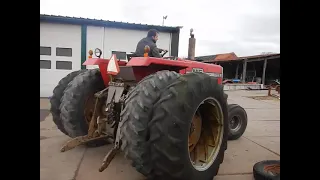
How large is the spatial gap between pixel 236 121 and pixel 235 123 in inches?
1.6

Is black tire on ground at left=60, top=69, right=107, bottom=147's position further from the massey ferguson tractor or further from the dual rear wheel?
the dual rear wheel

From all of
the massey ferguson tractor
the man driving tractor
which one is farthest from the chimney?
the man driving tractor

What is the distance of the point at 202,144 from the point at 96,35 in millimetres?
8288

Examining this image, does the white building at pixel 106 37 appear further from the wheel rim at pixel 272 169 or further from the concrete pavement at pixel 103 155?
the wheel rim at pixel 272 169

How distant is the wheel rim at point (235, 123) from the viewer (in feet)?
14.6

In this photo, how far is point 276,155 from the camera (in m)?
3.65

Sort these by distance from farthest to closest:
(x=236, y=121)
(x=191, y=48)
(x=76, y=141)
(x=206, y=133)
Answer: (x=236, y=121) < (x=191, y=48) < (x=76, y=141) < (x=206, y=133)

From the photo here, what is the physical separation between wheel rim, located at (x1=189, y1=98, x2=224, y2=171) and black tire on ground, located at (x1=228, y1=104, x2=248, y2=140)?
1.68 meters

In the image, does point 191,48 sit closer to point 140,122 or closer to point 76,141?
point 140,122

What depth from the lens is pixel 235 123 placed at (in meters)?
4.54

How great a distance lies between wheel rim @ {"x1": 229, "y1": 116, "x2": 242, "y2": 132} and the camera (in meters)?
4.44

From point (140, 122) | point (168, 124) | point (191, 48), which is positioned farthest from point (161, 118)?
point (191, 48)
